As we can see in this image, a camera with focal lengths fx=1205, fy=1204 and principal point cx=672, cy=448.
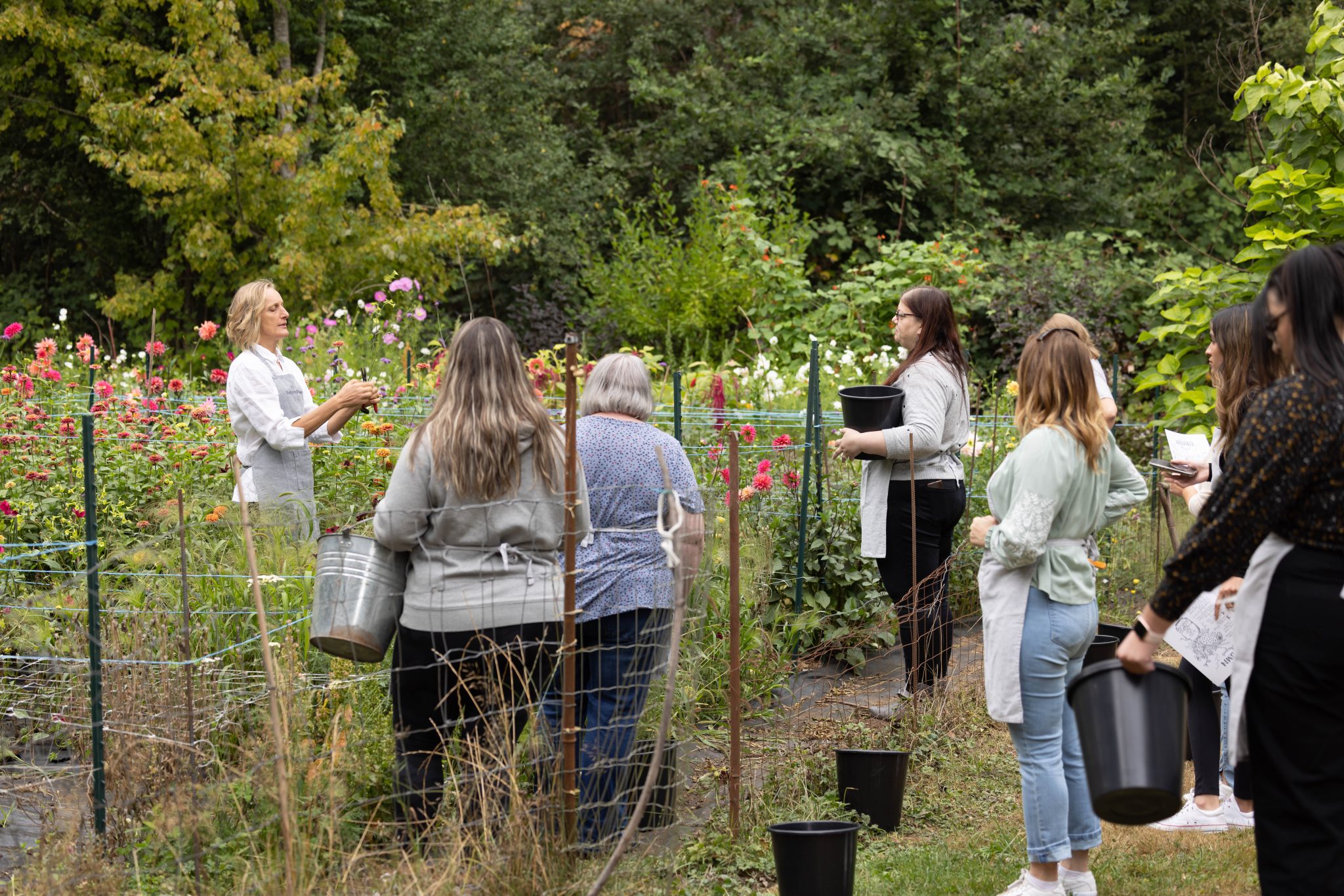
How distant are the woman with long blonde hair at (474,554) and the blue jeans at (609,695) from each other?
0.22 meters

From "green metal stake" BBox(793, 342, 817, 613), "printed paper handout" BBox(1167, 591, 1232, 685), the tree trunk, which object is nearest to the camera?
"printed paper handout" BBox(1167, 591, 1232, 685)

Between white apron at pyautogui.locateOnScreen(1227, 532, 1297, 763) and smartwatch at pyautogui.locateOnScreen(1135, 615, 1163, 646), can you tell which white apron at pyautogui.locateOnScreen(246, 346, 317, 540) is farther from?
white apron at pyautogui.locateOnScreen(1227, 532, 1297, 763)

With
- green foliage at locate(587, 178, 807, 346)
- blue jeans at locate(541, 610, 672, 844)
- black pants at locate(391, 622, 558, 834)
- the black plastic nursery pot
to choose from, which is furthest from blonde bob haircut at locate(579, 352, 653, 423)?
green foliage at locate(587, 178, 807, 346)

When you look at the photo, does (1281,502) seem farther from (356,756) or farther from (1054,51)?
(1054,51)

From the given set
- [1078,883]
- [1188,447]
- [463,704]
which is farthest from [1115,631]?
[463,704]

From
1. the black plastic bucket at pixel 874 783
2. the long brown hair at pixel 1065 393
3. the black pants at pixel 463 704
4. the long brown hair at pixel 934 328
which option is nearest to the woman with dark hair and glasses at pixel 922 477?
the long brown hair at pixel 934 328

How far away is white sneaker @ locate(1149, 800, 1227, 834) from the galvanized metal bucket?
2450 millimetres

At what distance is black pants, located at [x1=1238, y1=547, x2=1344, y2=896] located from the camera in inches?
90.1

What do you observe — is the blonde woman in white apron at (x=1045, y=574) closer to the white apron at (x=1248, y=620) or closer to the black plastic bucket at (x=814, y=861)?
the black plastic bucket at (x=814, y=861)

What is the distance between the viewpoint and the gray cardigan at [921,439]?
14.4ft

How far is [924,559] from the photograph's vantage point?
4.53 metres

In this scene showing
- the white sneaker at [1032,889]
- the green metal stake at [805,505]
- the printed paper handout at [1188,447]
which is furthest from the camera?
the green metal stake at [805,505]

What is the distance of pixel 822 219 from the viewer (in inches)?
501

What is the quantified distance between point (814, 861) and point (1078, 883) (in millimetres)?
724
